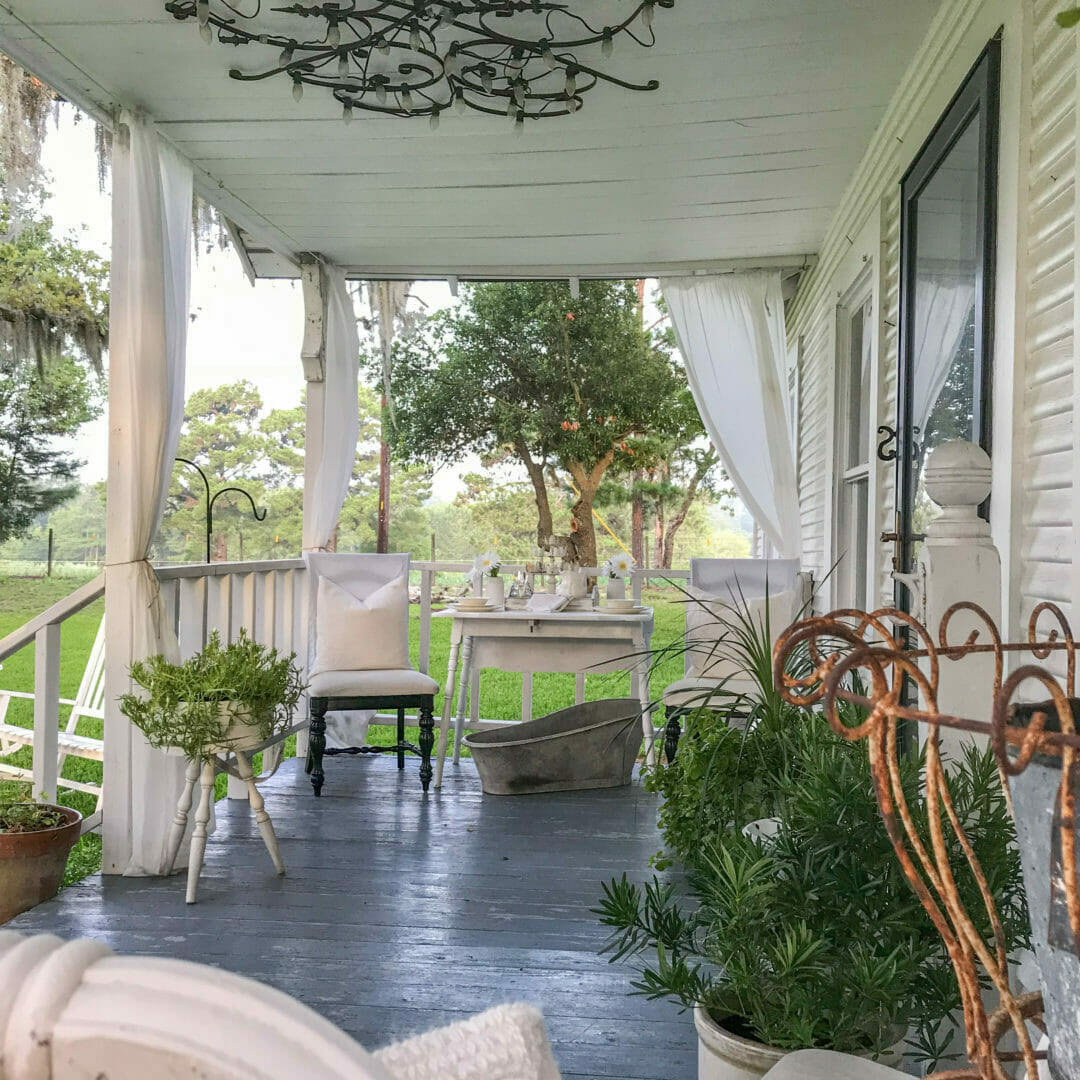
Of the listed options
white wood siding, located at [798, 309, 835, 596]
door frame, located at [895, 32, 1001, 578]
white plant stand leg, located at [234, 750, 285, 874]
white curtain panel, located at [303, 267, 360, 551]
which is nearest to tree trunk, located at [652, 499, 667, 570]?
white wood siding, located at [798, 309, 835, 596]

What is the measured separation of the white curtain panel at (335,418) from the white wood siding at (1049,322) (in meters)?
3.74

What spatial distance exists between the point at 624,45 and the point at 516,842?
2.63 metres

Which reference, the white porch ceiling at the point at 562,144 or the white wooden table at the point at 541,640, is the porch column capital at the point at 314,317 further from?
the white wooden table at the point at 541,640

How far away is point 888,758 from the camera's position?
734mm

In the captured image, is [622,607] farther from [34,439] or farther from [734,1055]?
[34,439]

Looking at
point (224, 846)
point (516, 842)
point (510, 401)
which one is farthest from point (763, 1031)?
point (510, 401)

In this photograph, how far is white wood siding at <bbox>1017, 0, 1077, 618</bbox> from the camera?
1.94m

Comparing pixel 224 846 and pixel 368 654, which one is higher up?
pixel 368 654

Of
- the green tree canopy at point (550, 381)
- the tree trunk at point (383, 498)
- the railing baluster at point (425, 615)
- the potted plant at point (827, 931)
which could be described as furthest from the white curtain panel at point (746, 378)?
the tree trunk at point (383, 498)

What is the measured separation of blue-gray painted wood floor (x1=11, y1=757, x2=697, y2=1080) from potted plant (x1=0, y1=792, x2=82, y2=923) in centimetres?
7

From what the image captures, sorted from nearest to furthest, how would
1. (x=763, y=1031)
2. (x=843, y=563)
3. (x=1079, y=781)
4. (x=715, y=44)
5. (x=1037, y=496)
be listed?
1. (x=1079, y=781)
2. (x=763, y=1031)
3. (x=1037, y=496)
4. (x=715, y=44)
5. (x=843, y=563)

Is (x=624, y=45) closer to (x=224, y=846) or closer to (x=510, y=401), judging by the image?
(x=224, y=846)

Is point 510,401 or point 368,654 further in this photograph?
point 510,401

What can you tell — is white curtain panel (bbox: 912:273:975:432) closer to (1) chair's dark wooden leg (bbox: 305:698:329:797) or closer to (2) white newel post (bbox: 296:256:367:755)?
(1) chair's dark wooden leg (bbox: 305:698:329:797)
